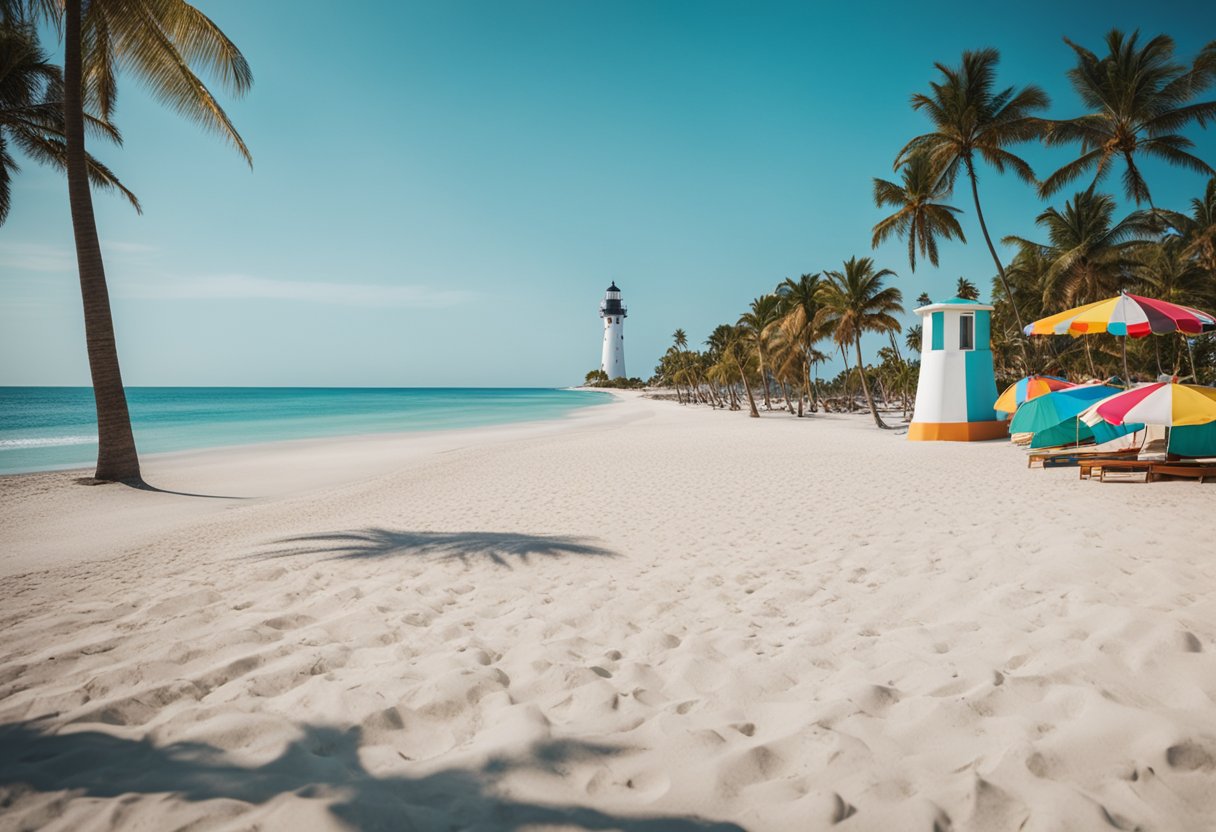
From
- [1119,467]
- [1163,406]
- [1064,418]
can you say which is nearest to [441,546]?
[1163,406]

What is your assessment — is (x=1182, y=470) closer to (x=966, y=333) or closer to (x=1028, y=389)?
(x=1028, y=389)

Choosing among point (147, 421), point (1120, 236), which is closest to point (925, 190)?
point (1120, 236)

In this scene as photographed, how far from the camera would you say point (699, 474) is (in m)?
11.3

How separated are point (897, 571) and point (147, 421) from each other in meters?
46.3

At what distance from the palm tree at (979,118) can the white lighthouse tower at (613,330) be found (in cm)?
8429

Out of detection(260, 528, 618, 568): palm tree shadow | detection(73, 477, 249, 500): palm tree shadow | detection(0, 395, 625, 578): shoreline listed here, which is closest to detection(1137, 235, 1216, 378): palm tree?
detection(260, 528, 618, 568): palm tree shadow

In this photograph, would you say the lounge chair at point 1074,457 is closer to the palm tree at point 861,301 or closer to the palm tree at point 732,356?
the palm tree at point 861,301

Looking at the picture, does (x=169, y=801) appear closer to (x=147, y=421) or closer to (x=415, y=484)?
(x=415, y=484)

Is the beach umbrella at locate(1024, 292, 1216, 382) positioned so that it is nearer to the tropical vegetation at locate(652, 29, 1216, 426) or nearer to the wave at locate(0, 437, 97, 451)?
the tropical vegetation at locate(652, 29, 1216, 426)

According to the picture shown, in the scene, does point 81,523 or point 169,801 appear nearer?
point 169,801

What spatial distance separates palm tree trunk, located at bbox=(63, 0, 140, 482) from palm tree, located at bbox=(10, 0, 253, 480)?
0.01m

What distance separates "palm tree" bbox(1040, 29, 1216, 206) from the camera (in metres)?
18.6

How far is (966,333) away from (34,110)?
26.0 m

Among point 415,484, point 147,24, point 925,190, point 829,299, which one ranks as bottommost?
point 415,484
